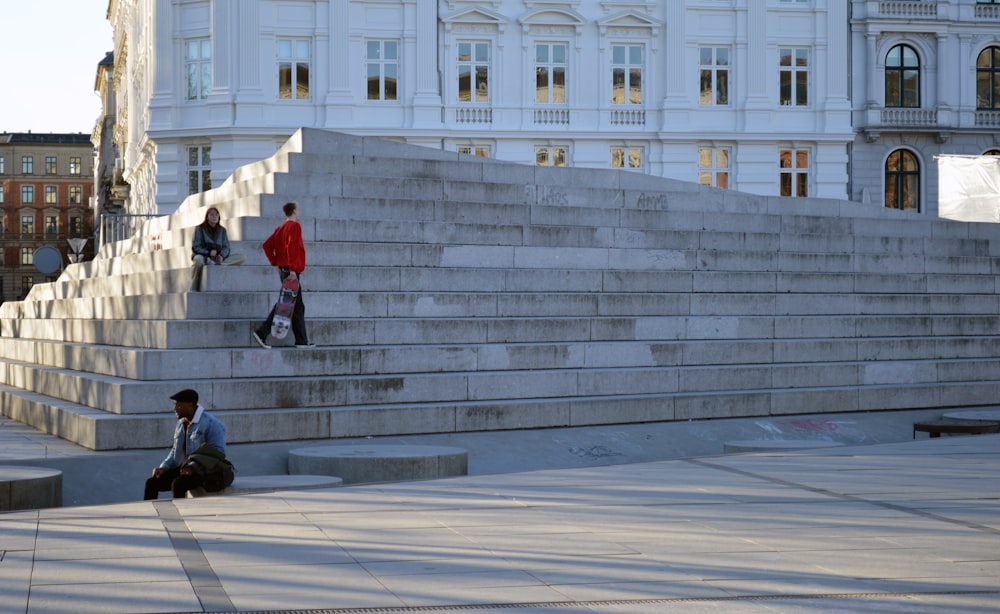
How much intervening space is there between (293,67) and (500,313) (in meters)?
28.5

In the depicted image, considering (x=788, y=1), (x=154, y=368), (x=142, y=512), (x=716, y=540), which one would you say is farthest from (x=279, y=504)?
(x=788, y=1)

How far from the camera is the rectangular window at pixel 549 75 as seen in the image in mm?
46781

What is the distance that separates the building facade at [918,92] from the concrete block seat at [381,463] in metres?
40.2

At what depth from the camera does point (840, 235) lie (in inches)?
945

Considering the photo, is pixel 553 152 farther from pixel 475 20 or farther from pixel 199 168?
pixel 199 168

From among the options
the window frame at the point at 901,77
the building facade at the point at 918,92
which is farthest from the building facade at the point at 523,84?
the window frame at the point at 901,77

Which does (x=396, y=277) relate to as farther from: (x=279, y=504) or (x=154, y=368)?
(x=279, y=504)

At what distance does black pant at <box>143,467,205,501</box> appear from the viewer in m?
11.6

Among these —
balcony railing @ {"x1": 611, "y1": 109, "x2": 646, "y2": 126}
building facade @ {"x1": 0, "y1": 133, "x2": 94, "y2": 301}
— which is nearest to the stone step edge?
balcony railing @ {"x1": 611, "y1": 109, "x2": 646, "y2": 126}

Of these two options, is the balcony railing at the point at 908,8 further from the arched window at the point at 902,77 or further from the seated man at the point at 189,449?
the seated man at the point at 189,449

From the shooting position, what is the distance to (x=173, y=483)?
38.5 feet

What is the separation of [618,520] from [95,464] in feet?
20.4

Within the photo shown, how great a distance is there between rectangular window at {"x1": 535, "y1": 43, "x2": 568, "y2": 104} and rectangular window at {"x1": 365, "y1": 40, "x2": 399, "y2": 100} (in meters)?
4.97

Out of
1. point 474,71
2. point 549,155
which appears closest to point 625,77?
point 549,155
